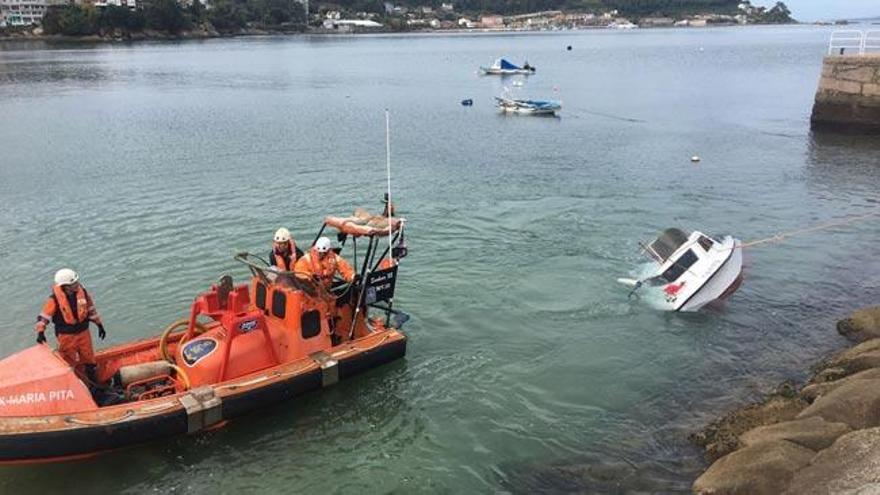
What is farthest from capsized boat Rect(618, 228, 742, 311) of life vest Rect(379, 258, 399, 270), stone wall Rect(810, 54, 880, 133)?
stone wall Rect(810, 54, 880, 133)

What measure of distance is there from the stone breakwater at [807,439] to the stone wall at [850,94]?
1062 inches

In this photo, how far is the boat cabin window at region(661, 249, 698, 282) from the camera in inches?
581

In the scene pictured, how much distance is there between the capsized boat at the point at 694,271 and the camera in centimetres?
1409

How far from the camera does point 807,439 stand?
8000mm

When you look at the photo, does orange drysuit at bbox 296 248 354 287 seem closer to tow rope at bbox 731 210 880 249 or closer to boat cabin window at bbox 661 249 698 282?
boat cabin window at bbox 661 249 698 282

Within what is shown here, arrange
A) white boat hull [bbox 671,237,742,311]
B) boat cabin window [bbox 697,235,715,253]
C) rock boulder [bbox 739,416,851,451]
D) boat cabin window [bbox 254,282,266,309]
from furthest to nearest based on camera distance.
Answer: boat cabin window [bbox 697,235,715,253] → white boat hull [bbox 671,237,742,311] → boat cabin window [bbox 254,282,266,309] → rock boulder [bbox 739,416,851,451]

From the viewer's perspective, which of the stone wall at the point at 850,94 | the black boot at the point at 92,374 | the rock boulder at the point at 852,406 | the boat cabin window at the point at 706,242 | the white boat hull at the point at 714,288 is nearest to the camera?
the rock boulder at the point at 852,406

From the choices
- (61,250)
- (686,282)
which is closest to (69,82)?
(61,250)

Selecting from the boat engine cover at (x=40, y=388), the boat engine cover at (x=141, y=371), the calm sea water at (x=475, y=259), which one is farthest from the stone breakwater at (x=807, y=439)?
the boat engine cover at (x=40, y=388)

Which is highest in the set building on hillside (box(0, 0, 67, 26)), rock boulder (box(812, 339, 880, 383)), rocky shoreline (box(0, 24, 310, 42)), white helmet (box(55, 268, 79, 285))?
building on hillside (box(0, 0, 67, 26))

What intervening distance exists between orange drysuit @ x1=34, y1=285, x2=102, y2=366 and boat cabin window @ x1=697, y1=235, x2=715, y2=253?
11.8 m

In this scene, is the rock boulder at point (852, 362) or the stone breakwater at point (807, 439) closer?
the stone breakwater at point (807, 439)

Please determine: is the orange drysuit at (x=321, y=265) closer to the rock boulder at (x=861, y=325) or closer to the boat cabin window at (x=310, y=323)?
the boat cabin window at (x=310, y=323)

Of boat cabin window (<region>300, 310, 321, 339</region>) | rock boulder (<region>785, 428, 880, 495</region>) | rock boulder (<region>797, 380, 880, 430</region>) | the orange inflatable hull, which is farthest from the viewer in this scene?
boat cabin window (<region>300, 310, 321, 339</region>)
